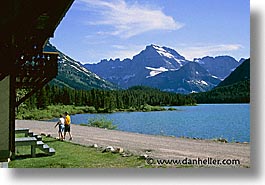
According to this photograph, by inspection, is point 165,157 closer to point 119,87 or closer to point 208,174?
point 208,174

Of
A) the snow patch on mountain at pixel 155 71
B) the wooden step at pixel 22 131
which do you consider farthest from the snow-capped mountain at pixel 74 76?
the wooden step at pixel 22 131

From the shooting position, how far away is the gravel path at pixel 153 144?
4.96 meters

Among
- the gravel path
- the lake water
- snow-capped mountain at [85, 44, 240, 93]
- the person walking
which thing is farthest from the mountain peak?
the person walking

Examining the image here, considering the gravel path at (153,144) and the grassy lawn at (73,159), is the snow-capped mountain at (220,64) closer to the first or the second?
the gravel path at (153,144)

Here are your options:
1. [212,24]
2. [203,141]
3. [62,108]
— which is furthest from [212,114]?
[62,108]

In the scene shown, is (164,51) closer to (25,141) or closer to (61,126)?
(61,126)

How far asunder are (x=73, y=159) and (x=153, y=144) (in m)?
1.00

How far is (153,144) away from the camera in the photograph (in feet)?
18.1

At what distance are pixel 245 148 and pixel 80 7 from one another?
2.44 metres

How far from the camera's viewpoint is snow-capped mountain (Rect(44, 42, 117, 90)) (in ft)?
17.6

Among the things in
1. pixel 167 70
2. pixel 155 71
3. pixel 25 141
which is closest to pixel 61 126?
pixel 25 141

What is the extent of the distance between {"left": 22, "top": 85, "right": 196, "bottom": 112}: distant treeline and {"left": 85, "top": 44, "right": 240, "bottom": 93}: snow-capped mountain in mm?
113

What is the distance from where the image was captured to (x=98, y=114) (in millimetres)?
5773

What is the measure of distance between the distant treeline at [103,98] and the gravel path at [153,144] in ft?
1.03
